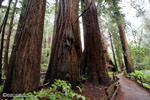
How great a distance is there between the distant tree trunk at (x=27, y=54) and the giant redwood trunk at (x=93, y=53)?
3396mm

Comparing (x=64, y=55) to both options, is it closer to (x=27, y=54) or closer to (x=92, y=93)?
(x=27, y=54)

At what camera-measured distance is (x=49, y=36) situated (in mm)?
21781

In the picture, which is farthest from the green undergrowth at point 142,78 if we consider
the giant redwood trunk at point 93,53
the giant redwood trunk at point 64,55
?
the giant redwood trunk at point 64,55

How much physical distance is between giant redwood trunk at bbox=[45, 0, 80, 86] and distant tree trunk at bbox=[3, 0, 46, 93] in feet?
3.84

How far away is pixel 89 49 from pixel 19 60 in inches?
171

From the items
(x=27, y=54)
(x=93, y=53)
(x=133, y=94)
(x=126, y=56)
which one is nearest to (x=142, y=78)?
(x=133, y=94)

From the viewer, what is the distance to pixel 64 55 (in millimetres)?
3881

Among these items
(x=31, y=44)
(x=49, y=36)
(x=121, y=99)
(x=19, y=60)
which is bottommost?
(x=121, y=99)

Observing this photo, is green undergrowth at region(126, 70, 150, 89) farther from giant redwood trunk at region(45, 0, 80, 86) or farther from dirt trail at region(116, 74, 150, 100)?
giant redwood trunk at region(45, 0, 80, 86)

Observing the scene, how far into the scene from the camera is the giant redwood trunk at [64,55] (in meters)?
3.70

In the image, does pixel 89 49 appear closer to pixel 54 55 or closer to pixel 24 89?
pixel 54 55

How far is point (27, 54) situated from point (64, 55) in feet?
5.33

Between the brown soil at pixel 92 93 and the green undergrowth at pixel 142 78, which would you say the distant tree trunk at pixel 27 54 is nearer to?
the brown soil at pixel 92 93

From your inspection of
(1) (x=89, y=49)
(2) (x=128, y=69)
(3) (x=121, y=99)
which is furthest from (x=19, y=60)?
(2) (x=128, y=69)
